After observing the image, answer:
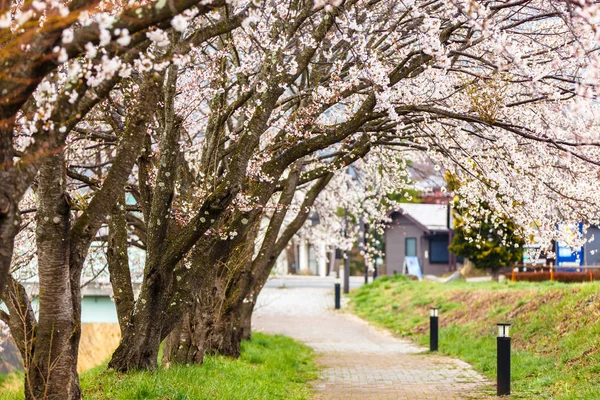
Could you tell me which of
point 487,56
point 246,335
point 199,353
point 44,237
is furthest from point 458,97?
point 246,335

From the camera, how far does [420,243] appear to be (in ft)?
164

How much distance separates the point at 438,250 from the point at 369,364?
3538cm

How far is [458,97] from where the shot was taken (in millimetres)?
11219

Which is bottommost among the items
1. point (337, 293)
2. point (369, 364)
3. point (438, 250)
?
point (369, 364)

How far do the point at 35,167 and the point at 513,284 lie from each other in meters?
20.5

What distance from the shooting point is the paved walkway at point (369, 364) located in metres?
11.9

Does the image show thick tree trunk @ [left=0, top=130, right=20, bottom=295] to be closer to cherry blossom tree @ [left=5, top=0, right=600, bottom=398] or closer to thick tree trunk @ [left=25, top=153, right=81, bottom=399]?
cherry blossom tree @ [left=5, top=0, right=600, bottom=398]

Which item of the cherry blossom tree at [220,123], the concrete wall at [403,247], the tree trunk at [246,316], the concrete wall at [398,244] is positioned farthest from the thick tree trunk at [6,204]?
the concrete wall at [398,244]

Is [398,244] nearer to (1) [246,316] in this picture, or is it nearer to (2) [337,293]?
(2) [337,293]

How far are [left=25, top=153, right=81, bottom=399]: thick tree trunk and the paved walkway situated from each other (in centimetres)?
488

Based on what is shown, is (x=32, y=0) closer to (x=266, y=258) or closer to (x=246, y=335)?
(x=266, y=258)

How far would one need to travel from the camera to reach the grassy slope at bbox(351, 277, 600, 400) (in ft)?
37.9

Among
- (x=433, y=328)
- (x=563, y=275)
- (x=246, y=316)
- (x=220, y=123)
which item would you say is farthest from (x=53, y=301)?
(x=563, y=275)

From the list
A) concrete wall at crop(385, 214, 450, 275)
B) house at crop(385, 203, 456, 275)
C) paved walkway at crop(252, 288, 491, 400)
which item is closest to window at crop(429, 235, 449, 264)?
house at crop(385, 203, 456, 275)
